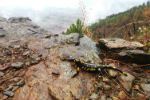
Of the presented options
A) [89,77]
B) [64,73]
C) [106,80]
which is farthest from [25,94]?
[106,80]

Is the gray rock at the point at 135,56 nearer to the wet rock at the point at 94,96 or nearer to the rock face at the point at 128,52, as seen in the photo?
the rock face at the point at 128,52

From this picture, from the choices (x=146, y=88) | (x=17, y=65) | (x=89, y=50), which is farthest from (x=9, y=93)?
(x=146, y=88)

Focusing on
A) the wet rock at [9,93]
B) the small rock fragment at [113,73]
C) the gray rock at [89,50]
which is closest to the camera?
the wet rock at [9,93]

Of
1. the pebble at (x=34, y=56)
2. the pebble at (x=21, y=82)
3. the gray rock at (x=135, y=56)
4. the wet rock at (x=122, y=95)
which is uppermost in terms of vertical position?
the pebble at (x=34, y=56)

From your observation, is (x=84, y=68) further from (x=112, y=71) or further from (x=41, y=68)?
(x=41, y=68)

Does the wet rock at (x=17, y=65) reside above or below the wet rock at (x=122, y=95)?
above

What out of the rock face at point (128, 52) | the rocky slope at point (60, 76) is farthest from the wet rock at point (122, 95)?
the rock face at point (128, 52)

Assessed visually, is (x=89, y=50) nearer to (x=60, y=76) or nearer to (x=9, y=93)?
(x=60, y=76)
